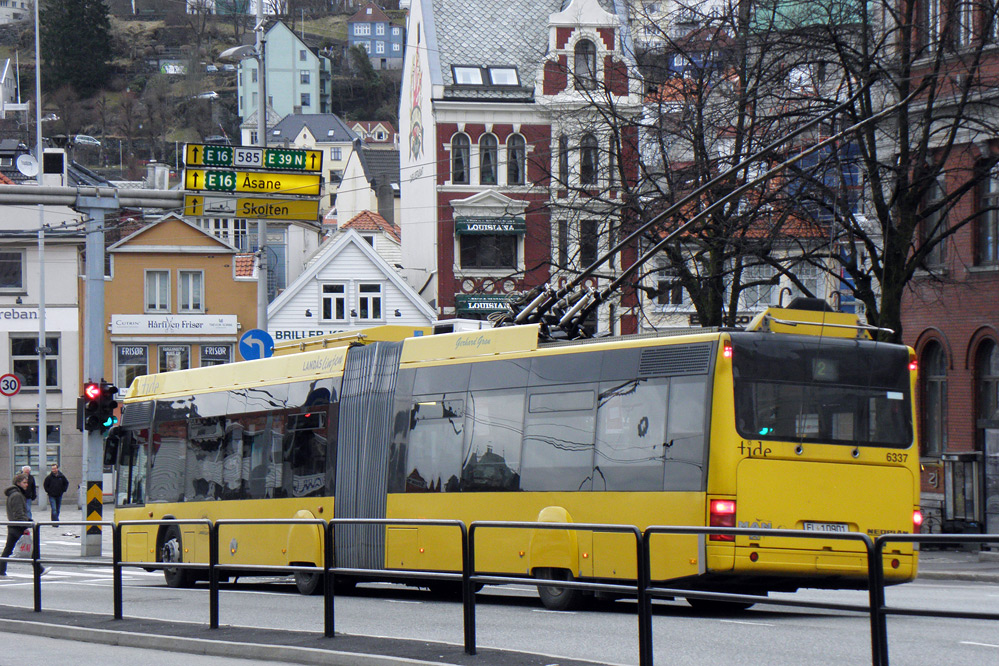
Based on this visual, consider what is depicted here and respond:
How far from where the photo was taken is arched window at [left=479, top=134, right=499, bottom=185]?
5512 centimetres

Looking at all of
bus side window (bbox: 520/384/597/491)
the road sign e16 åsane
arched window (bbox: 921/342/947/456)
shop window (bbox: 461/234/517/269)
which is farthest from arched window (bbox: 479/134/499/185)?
bus side window (bbox: 520/384/597/491)

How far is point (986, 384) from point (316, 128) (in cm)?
12366

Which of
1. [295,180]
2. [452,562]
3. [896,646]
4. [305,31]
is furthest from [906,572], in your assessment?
[305,31]

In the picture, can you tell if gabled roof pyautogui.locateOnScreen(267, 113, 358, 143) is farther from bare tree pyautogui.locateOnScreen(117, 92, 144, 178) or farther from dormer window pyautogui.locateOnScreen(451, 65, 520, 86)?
dormer window pyautogui.locateOnScreen(451, 65, 520, 86)

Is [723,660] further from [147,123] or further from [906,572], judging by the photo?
[147,123]

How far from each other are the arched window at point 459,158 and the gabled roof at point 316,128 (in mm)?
90693

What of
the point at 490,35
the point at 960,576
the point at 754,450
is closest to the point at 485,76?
the point at 490,35

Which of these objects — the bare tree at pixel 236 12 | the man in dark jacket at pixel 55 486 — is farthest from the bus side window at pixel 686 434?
the bare tree at pixel 236 12

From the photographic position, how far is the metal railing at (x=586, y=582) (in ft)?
23.1

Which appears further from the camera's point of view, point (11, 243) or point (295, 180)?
point (11, 243)

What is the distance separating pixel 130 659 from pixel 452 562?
2974mm

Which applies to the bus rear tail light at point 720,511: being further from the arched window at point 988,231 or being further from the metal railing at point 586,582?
the arched window at point 988,231

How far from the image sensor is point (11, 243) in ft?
182

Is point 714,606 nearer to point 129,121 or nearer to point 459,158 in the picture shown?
point 459,158
